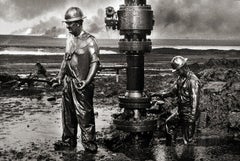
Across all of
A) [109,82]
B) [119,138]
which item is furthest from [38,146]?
[109,82]

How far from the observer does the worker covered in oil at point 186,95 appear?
7266 millimetres

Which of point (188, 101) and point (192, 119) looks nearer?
point (192, 119)

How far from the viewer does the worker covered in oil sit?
727 cm

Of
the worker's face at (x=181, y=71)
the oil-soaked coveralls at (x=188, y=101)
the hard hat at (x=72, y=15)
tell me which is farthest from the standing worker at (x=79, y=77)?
the oil-soaked coveralls at (x=188, y=101)

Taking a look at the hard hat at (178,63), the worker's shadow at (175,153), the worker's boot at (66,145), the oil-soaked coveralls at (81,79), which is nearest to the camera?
the worker's shadow at (175,153)

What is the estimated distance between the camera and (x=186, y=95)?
24.3 feet

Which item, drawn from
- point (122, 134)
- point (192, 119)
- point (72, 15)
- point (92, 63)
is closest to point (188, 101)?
point (192, 119)

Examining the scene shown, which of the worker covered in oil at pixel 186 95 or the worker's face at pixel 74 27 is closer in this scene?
the worker's face at pixel 74 27

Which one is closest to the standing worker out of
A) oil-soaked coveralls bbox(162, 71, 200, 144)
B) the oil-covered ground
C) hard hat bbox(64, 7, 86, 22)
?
hard hat bbox(64, 7, 86, 22)

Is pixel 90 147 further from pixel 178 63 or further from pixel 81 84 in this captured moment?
pixel 178 63

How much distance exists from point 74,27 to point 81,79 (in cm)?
82

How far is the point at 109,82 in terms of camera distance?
19.2 meters

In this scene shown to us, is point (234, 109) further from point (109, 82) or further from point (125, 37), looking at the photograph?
point (109, 82)

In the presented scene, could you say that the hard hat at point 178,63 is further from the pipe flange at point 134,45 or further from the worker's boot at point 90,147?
the worker's boot at point 90,147
